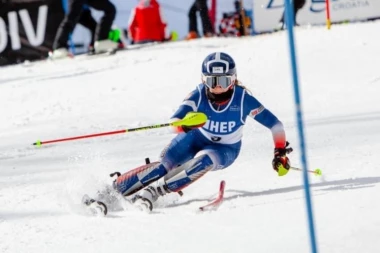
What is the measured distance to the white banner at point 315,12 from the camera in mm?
13234

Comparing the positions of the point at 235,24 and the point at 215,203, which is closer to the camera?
the point at 215,203

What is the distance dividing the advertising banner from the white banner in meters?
3.32

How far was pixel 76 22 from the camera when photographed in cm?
1259

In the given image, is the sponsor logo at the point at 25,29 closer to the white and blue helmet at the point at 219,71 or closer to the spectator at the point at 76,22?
the spectator at the point at 76,22

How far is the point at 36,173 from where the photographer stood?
7.22m

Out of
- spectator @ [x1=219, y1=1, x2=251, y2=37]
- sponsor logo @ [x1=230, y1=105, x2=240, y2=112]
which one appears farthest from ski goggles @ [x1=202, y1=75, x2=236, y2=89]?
spectator @ [x1=219, y1=1, x2=251, y2=37]

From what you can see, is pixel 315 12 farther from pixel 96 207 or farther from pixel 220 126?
pixel 96 207

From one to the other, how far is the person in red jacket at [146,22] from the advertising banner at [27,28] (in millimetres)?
1954

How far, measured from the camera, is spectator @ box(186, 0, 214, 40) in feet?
46.1

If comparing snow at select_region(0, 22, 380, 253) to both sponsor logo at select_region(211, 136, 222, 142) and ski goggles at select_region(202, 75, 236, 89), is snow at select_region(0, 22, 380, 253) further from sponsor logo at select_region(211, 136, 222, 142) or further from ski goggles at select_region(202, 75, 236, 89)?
ski goggles at select_region(202, 75, 236, 89)

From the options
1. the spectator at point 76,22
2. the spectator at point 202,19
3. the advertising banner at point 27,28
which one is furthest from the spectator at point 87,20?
the spectator at point 202,19

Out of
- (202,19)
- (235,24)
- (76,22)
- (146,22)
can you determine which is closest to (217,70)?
(76,22)

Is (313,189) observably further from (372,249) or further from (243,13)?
(243,13)

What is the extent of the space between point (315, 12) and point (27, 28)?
4736 mm
